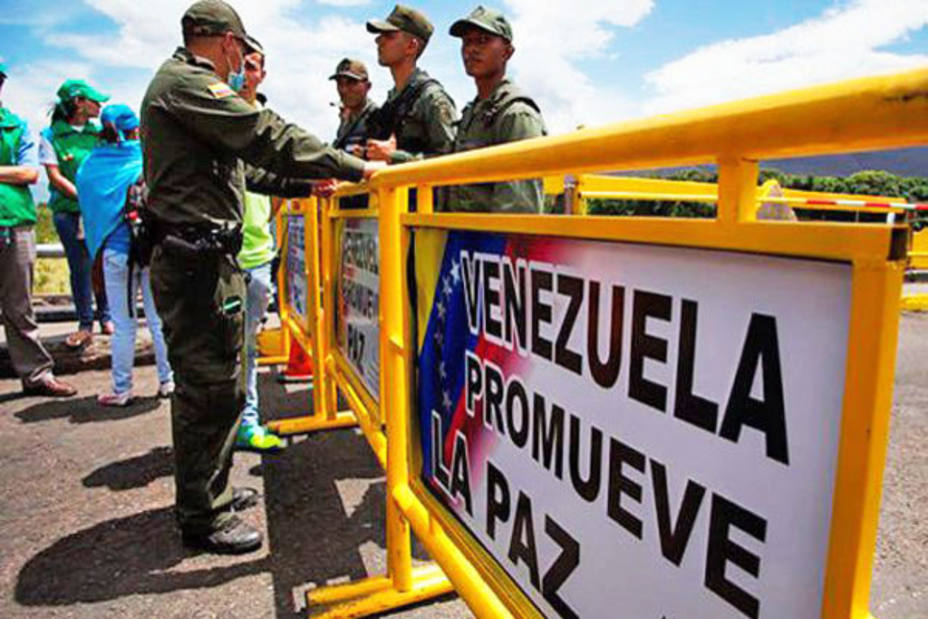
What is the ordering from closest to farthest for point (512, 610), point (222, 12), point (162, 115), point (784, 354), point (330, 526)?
point (784, 354), point (512, 610), point (162, 115), point (222, 12), point (330, 526)

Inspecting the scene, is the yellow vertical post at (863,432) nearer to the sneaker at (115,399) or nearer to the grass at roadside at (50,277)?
the sneaker at (115,399)

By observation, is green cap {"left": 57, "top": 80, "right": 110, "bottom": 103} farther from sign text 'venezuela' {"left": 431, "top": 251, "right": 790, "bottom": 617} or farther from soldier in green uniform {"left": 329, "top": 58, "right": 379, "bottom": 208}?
sign text 'venezuela' {"left": 431, "top": 251, "right": 790, "bottom": 617}

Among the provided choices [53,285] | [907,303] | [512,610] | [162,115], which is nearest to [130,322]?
[162,115]

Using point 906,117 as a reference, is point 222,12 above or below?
above

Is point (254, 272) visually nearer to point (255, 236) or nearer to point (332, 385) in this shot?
point (255, 236)

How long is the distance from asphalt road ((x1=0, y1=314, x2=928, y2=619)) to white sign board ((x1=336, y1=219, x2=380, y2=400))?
0.72m

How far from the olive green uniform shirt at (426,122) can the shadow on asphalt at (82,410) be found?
2604 millimetres

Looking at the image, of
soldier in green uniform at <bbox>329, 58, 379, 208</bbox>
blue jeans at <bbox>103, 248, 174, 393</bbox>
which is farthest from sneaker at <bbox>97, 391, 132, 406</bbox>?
soldier in green uniform at <bbox>329, 58, 379, 208</bbox>

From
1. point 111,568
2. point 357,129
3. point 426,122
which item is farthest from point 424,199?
point 357,129

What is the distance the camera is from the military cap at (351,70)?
4.52m

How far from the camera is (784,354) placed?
725 mm

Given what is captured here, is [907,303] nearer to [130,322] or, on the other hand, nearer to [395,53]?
[395,53]

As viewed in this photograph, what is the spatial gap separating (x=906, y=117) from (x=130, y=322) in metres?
4.58

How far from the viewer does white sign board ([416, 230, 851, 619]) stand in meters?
0.71
